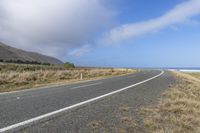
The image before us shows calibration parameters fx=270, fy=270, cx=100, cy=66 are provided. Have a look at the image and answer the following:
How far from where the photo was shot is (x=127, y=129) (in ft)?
22.4

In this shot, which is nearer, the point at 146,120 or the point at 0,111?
the point at 146,120

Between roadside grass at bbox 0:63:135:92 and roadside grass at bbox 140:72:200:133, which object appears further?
roadside grass at bbox 0:63:135:92

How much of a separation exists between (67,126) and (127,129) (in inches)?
60.0

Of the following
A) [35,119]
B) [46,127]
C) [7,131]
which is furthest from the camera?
[35,119]

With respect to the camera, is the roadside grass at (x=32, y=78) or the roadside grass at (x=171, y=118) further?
the roadside grass at (x=32, y=78)

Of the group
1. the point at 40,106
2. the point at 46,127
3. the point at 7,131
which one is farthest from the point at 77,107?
the point at 7,131

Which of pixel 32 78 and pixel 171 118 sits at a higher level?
pixel 32 78

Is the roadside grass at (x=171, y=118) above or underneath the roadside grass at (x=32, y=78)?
underneath

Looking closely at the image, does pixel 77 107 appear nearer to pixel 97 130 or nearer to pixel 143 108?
pixel 143 108

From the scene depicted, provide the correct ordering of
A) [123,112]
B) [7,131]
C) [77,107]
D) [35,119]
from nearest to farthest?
[7,131] → [35,119] → [123,112] → [77,107]

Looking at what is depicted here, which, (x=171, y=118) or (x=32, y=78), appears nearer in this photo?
(x=171, y=118)

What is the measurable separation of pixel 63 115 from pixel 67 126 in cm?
141

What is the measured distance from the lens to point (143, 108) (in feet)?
32.5

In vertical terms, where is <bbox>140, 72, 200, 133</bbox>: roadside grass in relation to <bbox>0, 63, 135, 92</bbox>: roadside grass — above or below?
below
